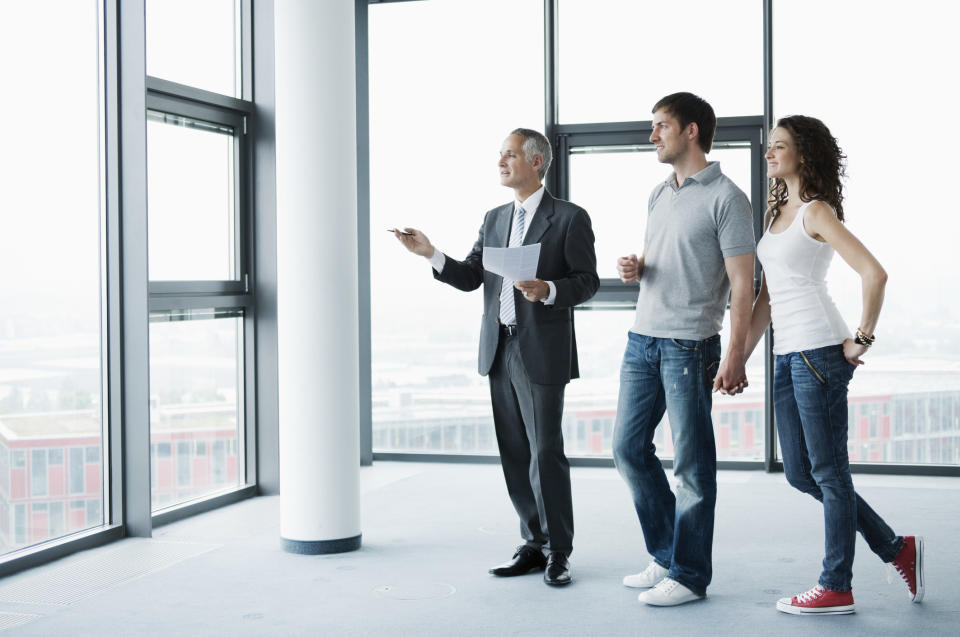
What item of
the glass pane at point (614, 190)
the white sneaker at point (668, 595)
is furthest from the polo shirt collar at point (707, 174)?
the glass pane at point (614, 190)

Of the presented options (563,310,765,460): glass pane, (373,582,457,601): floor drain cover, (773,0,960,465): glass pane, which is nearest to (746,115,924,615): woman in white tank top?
(373,582,457,601): floor drain cover

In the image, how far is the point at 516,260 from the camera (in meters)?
3.08

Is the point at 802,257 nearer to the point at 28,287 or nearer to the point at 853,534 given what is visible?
the point at 853,534

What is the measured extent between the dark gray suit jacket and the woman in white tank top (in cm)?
57

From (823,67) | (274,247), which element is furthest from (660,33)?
(274,247)

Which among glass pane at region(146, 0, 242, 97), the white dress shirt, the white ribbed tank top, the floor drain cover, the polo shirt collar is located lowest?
the floor drain cover

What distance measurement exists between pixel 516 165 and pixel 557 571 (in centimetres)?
130

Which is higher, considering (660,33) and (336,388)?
(660,33)

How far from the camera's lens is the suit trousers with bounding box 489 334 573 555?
3.27 meters

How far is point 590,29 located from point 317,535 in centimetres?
321

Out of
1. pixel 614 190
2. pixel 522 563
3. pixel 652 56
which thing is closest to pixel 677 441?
pixel 522 563

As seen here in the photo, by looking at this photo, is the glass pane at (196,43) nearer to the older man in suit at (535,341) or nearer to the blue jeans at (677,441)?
the older man in suit at (535,341)

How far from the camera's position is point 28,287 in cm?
359

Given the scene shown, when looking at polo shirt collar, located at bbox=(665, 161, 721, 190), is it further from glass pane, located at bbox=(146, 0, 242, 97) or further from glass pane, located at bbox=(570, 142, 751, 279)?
glass pane, located at bbox=(570, 142, 751, 279)
